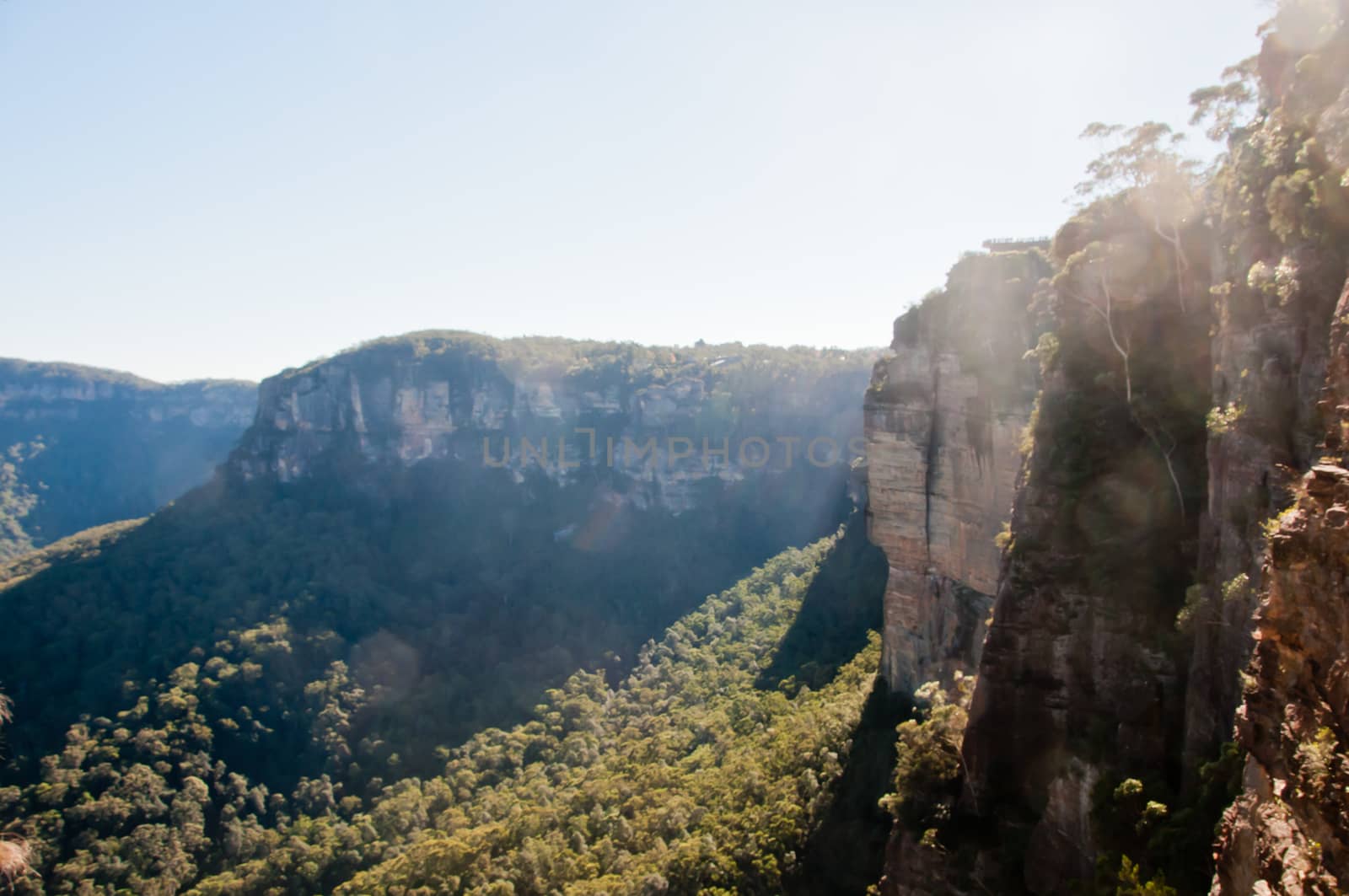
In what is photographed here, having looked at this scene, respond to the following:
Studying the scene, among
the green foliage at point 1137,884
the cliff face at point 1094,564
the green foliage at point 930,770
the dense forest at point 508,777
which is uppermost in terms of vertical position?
the cliff face at point 1094,564

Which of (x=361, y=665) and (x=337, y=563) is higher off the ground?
(x=337, y=563)

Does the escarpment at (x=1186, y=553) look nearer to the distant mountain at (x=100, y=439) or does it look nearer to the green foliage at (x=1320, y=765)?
the green foliage at (x=1320, y=765)

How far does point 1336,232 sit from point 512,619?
77.2 meters

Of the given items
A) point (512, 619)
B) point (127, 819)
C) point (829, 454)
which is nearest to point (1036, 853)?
point (127, 819)

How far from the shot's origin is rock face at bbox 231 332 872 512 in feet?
325

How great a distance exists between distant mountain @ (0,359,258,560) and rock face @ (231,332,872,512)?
202ft

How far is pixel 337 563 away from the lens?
83.8m

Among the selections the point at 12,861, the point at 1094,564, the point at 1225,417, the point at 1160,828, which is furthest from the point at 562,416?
the point at 12,861

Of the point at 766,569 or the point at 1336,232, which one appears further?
the point at 766,569

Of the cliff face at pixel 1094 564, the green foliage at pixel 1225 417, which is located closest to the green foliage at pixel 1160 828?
the cliff face at pixel 1094 564

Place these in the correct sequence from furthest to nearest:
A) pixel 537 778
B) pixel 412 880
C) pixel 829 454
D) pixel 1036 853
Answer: pixel 829 454, pixel 537 778, pixel 412 880, pixel 1036 853

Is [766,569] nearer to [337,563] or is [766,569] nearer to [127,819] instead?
[337,563]

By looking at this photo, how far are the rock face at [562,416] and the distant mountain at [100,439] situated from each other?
61.5 metres

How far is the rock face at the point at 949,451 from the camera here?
88.4 ft
